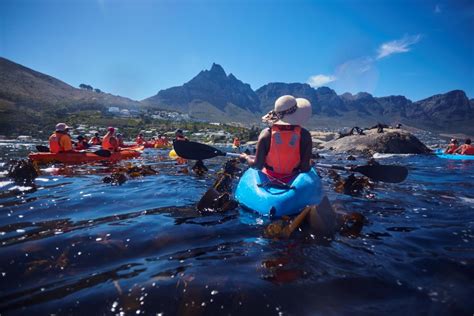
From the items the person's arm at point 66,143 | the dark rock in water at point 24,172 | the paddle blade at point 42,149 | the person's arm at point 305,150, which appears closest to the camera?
the person's arm at point 305,150

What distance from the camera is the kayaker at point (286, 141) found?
630 cm

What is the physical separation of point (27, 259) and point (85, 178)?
754 centimetres

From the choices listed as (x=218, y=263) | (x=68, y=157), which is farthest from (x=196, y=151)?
(x=68, y=157)

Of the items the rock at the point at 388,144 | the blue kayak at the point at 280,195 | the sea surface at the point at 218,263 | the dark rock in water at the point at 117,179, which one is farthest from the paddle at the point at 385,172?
the rock at the point at 388,144

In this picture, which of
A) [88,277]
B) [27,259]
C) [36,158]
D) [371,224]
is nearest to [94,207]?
[27,259]

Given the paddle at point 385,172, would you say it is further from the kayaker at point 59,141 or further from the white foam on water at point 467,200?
the kayaker at point 59,141

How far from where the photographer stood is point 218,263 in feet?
12.1

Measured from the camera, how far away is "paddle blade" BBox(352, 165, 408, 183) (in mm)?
7988

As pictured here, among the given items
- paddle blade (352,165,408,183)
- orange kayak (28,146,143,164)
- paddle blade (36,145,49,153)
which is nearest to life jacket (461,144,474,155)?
paddle blade (352,165,408,183)

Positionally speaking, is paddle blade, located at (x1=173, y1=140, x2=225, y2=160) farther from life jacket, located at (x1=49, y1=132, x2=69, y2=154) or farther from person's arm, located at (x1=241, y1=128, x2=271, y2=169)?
life jacket, located at (x1=49, y1=132, x2=69, y2=154)

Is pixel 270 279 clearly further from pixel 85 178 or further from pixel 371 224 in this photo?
pixel 85 178

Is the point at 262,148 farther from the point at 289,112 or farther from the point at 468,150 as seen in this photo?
the point at 468,150

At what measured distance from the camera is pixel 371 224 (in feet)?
18.2

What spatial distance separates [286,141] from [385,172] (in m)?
3.59
